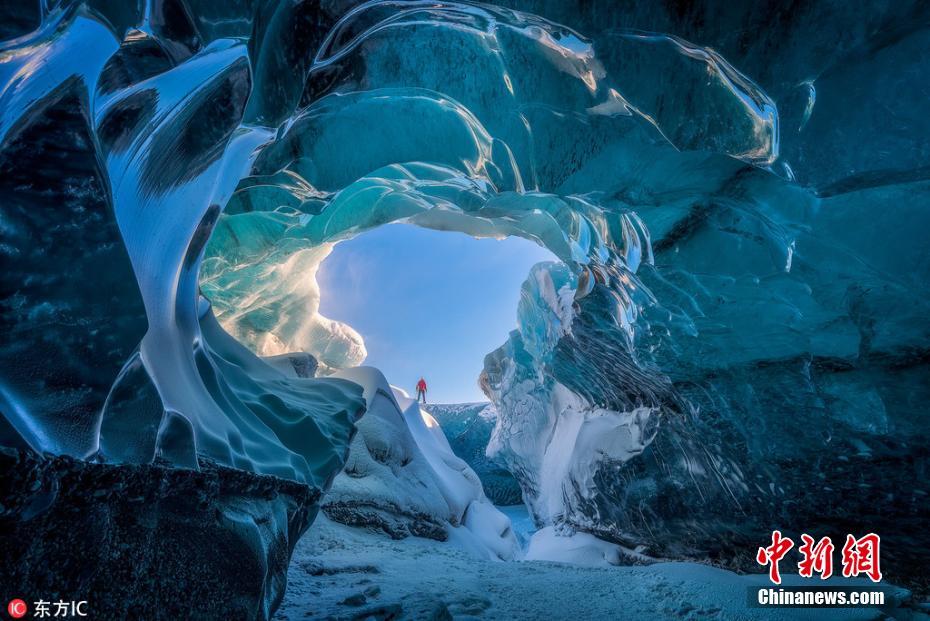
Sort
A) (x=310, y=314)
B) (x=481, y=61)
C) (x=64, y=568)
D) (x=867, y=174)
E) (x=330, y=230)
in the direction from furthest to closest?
1. (x=310, y=314)
2. (x=330, y=230)
3. (x=481, y=61)
4. (x=867, y=174)
5. (x=64, y=568)

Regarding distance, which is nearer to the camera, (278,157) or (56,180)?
(56,180)

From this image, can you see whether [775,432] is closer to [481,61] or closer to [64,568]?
[481,61]

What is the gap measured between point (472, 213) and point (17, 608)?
324cm

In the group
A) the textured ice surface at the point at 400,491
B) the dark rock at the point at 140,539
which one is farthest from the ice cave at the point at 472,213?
the textured ice surface at the point at 400,491

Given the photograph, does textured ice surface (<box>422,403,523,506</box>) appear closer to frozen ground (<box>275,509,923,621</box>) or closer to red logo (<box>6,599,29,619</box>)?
frozen ground (<box>275,509,923,621</box>)

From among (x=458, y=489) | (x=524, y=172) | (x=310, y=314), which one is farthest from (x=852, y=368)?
(x=310, y=314)

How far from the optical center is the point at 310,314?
7.27 m

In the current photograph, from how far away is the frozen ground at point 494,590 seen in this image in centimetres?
228

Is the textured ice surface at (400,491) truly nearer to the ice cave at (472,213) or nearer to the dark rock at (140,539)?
the ice cave at (472,213)

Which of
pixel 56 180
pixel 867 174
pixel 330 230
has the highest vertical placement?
pixel 56 180

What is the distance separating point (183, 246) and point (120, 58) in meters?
0.82

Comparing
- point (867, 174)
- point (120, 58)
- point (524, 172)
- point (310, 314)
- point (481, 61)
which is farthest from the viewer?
point (310, 314)

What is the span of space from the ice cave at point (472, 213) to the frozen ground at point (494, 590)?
35 millimetres

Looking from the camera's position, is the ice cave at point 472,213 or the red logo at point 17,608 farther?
the ice cave at point 472,213
